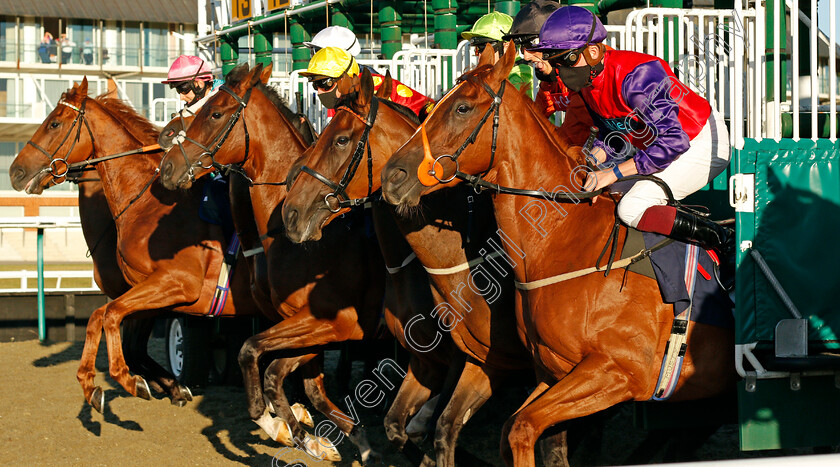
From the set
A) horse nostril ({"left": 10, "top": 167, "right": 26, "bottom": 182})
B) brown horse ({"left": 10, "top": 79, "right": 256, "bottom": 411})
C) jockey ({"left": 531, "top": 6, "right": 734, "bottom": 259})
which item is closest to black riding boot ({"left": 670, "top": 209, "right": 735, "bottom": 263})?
jockey ({"left": 531, "top": 6, "right": 734, "bottom": 259})

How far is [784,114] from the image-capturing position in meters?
4.35

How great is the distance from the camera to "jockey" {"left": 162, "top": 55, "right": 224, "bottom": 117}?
685 centimetres

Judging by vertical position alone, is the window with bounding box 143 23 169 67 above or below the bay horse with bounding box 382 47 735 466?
above

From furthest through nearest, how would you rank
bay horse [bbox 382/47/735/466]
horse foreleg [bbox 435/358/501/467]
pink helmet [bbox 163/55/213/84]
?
pink helmet [bbox 163/55/213/84]
horse foreleg [bbox 435/358/501/467]
bay horse [bbox 382/47/735/466]

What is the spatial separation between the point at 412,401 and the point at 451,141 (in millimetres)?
1581

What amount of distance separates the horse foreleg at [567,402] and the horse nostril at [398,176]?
3.14ft

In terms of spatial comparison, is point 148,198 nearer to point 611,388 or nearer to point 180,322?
point 180,322

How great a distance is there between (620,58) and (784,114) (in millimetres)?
1054

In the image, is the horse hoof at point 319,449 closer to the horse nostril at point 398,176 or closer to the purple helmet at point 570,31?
the horse nostril at point 398,176

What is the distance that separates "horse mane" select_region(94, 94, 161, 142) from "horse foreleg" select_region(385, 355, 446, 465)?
323 cm

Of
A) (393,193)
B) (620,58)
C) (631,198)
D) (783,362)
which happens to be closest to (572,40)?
(620,58)

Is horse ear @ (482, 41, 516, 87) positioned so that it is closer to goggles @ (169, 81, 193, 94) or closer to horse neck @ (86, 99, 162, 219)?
horse neck @ (86, 99, 162, 219)

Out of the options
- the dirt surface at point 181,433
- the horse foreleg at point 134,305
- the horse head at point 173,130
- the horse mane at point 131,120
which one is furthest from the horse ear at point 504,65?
the horse mane at point 131,120

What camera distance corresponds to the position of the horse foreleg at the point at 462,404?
413 centimetres
